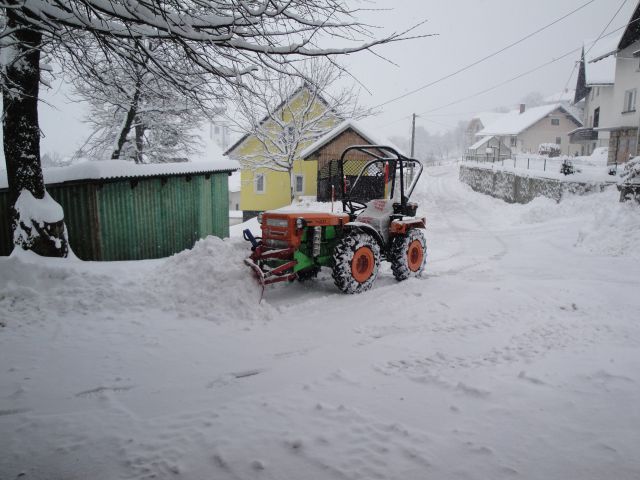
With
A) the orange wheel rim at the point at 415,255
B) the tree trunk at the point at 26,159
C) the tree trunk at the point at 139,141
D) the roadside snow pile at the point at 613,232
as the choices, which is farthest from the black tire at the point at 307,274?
the tree trunk at the point at 139,141

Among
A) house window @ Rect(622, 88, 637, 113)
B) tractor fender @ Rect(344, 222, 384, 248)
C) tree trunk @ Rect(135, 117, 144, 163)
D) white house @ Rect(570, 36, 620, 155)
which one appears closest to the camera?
tractor fender @ Rect(344, 222, 384, 248)

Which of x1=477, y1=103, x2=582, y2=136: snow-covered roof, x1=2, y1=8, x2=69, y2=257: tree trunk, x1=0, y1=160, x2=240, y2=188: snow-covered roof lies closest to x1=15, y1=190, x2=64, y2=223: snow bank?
x1=2, y1=8, x2=69, y2=257: tree trunk

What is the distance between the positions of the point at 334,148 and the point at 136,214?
1424cm

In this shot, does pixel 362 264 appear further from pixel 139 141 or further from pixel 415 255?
pixel 139 141

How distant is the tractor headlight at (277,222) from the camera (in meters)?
6.29

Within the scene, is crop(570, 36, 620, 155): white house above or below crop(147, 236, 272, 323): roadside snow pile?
above

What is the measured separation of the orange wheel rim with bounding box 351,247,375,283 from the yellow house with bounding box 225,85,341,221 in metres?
15.0

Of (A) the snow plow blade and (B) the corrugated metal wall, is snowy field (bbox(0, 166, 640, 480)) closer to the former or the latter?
(A) the snow plow blade

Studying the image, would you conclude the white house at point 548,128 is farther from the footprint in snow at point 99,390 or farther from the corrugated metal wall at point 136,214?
the footprint in snow at point 99,390

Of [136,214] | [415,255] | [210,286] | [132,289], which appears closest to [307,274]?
[415,255]

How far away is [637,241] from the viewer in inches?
344

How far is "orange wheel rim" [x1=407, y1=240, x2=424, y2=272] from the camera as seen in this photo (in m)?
7.59

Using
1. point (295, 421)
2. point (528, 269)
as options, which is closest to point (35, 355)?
point (295, 421)

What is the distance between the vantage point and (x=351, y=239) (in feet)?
21.3
